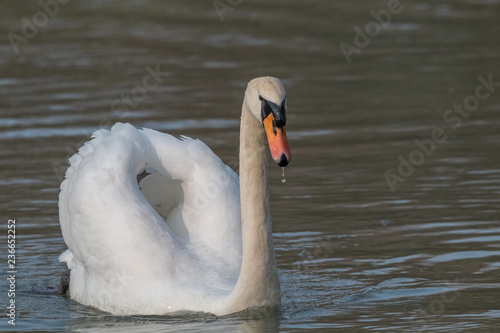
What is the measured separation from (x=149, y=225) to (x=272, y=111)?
156cm

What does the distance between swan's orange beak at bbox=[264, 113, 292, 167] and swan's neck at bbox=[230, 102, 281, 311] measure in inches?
14.8

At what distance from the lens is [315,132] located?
43.9 ft

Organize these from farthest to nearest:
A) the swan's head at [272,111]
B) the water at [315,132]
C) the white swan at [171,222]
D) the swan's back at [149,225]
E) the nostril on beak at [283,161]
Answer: the water at [315,132], the swan's back at [149,225], the white swan at [171,222], the swan's head at [272,111], the nostril on beak at [283,161]

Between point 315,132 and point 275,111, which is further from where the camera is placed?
point 315,132

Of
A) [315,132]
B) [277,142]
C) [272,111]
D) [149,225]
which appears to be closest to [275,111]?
[272,111]

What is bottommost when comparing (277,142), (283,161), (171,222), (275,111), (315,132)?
(171,222)

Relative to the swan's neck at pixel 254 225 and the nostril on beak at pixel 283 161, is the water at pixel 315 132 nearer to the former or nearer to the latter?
the swan's neck at pixel 254 225

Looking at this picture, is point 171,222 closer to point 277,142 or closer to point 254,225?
point 254,225

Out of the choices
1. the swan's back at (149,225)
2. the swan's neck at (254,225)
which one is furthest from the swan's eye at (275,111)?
the swan's back at (149,225)

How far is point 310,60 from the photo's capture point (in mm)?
17844

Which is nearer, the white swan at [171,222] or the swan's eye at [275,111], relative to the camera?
the swan's eye at [275,111]

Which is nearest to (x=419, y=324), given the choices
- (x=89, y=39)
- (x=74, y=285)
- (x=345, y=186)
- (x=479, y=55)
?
(x=74, y=285)

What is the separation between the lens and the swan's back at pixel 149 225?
7875mm

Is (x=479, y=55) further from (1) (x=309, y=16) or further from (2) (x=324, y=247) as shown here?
(2) (x=324, y=247)
